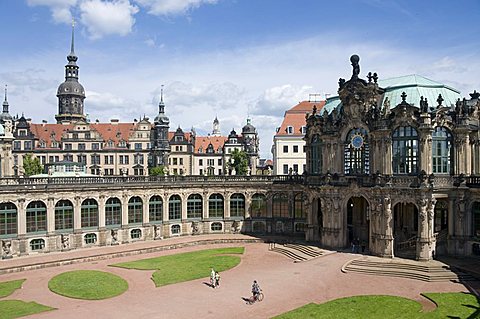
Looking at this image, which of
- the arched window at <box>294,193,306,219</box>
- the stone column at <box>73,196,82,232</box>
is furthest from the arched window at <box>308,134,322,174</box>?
the stone column at <box>73,196,82,232</box>

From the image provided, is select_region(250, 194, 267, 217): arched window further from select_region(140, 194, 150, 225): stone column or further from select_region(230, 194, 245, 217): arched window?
select_region(140, 194, 150, 225): stone column

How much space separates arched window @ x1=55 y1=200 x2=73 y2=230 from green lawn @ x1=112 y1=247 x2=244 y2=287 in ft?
38.5

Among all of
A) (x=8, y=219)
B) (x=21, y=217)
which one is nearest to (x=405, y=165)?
(x=21, y=217)

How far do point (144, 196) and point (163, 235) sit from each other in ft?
21.4

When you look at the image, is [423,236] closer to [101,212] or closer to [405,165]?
[405,165]

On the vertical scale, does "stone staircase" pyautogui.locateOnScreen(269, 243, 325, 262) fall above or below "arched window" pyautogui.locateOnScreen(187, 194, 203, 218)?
below

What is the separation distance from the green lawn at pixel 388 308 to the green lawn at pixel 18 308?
19102mm

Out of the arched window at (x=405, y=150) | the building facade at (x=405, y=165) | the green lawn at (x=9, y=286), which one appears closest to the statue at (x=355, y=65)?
the building facade at (x=405, y=165)

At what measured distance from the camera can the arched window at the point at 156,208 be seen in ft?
218

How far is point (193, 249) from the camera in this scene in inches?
2373

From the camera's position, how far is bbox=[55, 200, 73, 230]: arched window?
5812 cm

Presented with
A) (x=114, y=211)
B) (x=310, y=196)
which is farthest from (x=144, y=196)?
(x=310, y=196)

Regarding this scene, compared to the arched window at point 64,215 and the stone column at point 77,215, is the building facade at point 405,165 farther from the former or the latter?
the arched window at point 64,215

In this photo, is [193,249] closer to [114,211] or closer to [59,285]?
[114,211]
